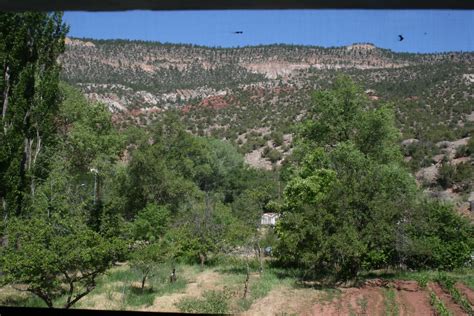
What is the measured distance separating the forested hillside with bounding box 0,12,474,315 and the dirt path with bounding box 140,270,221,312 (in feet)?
0.23

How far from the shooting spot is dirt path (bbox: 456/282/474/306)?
12.7 m

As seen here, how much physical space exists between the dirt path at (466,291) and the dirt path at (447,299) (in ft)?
1.27

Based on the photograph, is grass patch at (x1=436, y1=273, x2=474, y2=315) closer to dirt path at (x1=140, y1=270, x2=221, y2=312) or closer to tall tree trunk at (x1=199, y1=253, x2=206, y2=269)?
dirt path at (x1=140, y1=270, x2=221, y2=312)

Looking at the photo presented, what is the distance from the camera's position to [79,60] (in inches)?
1366

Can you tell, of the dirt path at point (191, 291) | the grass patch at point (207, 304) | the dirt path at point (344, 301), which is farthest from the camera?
the dirt path at point (191, 291)

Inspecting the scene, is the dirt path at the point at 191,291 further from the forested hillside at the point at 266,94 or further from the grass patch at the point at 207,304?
the forested hillside at the point at 266,94

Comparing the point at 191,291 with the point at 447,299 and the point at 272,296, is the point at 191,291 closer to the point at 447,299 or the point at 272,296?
the point at 272,296

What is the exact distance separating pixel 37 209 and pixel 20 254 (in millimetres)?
1514

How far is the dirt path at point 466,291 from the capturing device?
12.7m

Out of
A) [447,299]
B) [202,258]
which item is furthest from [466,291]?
[202,258]

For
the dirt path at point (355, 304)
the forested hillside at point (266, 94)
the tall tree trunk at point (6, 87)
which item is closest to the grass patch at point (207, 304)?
the dirt path at point (355, 304)

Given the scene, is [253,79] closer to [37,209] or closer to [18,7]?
[37,209]

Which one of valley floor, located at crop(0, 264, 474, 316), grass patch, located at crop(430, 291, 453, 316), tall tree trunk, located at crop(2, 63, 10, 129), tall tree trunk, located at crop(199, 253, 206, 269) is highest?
tall tree trunk, located at crop(2, 63, 10, 129)

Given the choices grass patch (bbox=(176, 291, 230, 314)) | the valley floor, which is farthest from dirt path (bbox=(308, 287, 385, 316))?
grass patch (bbox=(176, 291, 230, 314))
